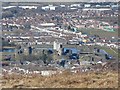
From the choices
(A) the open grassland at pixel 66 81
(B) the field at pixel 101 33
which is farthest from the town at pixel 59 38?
(A) the open grassland at pixel 66 81

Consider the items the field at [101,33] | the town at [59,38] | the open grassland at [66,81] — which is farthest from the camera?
the field at [101,33]

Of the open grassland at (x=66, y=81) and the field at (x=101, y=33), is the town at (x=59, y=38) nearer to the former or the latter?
the field at (x=101, y=33)

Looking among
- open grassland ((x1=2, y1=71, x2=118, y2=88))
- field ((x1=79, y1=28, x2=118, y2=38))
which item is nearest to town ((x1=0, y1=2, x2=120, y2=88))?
field ((x1=79, y1=28, x2=118, y2=38))

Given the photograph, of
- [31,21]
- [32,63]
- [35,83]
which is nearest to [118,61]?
[32,63]

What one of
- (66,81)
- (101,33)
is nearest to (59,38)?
(101,33)

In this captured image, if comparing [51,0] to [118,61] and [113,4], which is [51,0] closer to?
[113,4]

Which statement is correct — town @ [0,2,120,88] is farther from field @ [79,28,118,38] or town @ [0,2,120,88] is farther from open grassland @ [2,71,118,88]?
open grassland @ [2,71,118,88]
